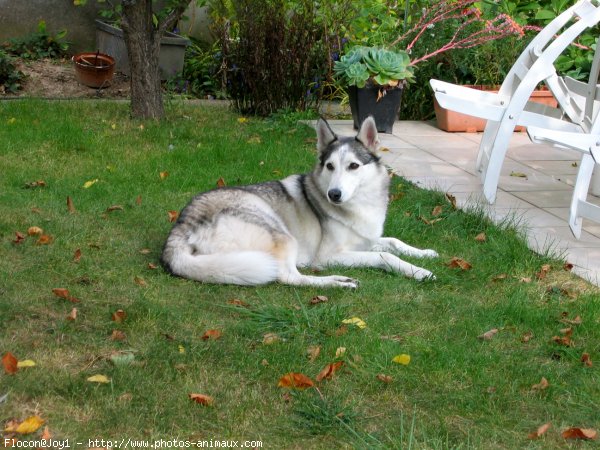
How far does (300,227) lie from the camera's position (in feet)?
16.6

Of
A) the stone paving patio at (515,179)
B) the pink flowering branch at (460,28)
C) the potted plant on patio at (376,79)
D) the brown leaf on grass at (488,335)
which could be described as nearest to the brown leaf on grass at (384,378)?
the brown leaf on grass at (488,335)

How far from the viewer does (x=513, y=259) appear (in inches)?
200

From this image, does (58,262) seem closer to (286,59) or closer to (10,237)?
(10,237)

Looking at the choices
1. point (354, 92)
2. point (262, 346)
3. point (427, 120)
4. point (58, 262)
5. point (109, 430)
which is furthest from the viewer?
point (427, 120)

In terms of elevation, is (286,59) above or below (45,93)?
above

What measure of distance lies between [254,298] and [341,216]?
0.97 metres

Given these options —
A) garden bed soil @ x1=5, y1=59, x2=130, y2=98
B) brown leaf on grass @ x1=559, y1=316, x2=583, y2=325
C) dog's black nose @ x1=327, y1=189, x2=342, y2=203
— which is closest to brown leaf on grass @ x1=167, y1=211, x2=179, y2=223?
dog's black nose @ x1=327, y1=189, x2=342, y2=203

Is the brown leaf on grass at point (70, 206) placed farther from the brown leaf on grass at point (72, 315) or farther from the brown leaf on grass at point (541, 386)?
the brown leaf on grass at point (541, 386)

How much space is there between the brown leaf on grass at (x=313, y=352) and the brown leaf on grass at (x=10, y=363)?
1.25m

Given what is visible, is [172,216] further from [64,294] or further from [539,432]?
[539,432]

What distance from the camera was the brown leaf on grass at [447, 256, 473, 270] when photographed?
4984 millimetres

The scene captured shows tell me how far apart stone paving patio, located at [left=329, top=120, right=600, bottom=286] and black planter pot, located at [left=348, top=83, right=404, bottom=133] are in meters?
0.16

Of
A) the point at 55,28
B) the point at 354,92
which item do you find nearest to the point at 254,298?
the point at 354,92

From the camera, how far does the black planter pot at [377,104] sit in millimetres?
8367
